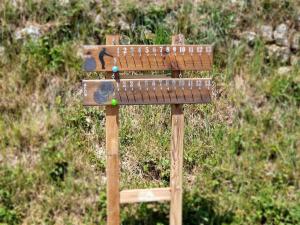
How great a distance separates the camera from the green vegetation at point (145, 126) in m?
4.42

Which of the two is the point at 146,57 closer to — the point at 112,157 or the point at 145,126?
the point at 112,157

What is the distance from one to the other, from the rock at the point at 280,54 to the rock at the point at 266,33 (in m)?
0.11

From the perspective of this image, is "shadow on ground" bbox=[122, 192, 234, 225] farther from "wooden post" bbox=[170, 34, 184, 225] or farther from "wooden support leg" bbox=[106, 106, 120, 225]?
"wooden support leg" bbox=[106, 106, 120, 225]

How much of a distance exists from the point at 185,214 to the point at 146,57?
1.64m

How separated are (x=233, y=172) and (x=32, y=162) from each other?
2058mm

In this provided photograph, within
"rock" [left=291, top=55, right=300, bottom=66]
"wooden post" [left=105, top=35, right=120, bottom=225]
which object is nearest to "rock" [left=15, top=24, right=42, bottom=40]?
→ "wooden post" [left=105, top=35, right=120, bottom=225]

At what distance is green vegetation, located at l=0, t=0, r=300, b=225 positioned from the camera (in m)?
4.42

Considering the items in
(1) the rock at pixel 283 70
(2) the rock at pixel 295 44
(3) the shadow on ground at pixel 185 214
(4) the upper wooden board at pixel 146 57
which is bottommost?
(3) the shadow on ground at pixel 185 214

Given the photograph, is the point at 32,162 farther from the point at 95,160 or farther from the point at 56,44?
the point at 56,44

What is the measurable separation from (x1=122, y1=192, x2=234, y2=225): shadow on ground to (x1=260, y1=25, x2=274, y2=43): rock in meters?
2.23

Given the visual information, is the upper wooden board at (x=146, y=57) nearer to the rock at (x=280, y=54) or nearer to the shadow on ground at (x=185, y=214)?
the shadow on ground at (x=185, y=214)

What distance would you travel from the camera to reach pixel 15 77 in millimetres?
4992

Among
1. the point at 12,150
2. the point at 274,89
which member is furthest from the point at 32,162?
the point at 274,89

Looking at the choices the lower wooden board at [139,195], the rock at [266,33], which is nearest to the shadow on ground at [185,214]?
the lower wooden board at [139,195]
